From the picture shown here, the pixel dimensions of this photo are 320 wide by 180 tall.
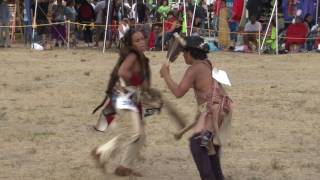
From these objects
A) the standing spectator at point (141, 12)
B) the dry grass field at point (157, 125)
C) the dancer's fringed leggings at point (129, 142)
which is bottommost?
the dry grass field at point (157, 125)

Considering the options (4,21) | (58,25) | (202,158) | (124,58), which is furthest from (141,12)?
(202,158)

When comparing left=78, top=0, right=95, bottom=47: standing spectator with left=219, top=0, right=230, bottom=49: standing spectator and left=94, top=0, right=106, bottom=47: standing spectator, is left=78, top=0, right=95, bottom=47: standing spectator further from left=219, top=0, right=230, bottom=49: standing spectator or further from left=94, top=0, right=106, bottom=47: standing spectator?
left=219, top=0, right=230, bottom=49: standing spectator

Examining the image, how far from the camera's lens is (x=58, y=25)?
73.7ft

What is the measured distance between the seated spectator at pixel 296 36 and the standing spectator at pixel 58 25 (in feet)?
22.4

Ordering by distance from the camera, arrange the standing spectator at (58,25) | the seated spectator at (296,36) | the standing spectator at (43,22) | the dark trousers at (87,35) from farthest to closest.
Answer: the dark trousers at (87,35) < the standing spectator at (58,25) < the standing spectator at (43,22) < the seated spectator at (296,36)

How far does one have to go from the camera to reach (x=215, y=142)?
5.55 metres

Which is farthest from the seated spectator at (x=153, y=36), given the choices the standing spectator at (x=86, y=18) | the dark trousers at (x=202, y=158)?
the dark trousers at (x=202, y=158)

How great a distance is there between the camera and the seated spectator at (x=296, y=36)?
68.7 feet

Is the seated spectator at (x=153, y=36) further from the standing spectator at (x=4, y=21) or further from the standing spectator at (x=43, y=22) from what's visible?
the standing spectator at (x=4, y=21)

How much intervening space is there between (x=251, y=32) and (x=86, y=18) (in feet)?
17.9

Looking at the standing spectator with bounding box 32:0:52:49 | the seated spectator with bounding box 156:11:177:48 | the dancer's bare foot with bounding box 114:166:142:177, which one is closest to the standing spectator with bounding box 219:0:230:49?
the seated spectator with bounding box 156:11:177:48

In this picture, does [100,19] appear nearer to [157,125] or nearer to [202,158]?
[157,125]

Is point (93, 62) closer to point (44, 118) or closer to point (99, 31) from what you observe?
point (99, 31)

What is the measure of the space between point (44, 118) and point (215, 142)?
525 centimetres
